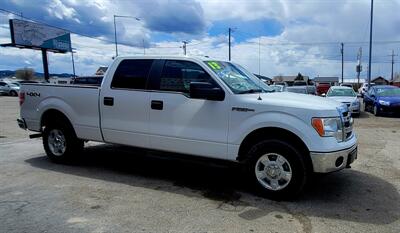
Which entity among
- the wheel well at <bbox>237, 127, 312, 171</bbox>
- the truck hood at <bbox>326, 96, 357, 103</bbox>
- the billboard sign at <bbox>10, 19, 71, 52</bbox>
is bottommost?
the truck hood at <bbox>326, 96, 357, 103</bbox>

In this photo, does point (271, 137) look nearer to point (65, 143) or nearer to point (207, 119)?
point (207, 119)

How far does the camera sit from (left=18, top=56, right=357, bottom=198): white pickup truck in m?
5.32

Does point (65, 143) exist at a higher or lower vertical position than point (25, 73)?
lower

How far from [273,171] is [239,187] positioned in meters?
0.81

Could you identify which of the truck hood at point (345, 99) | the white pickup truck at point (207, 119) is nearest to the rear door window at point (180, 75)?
the white pickup truck at point (207, 119)

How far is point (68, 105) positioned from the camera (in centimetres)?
739

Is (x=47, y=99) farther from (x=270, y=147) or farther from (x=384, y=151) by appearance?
(x=384, y=151)

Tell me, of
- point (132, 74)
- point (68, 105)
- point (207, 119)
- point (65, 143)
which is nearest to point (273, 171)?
point (207, 119)

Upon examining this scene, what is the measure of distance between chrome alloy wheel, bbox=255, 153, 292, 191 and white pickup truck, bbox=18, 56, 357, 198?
0.01 m

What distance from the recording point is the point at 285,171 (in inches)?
214

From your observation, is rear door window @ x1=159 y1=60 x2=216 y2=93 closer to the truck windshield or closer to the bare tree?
the truck windshield

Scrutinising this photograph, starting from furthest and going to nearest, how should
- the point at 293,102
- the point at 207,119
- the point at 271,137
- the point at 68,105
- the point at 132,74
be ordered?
the point at 68,105 → the point at 132,74 → the point at 207,119 → the point at 271,137 → the point at 293,102

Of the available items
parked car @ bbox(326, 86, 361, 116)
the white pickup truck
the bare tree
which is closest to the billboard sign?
parked car @ bbox(326, 86, 361, 116)

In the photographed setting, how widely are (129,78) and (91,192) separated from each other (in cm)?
198
